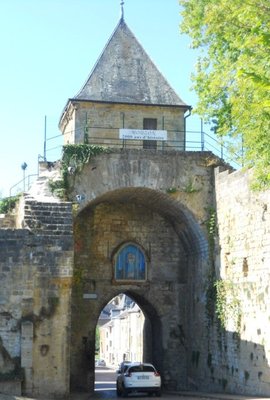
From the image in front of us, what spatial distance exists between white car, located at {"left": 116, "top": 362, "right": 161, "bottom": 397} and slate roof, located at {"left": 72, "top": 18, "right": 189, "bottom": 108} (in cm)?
961

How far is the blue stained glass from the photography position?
23.7 meters

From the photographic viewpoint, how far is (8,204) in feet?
71.9

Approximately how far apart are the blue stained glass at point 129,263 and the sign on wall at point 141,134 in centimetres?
377

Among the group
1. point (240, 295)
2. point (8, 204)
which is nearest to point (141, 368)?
point (240, 295)

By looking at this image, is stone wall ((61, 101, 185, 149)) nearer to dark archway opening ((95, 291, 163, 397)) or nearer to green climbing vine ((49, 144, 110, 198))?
green climbing vine ((49, 144, 110, 198))

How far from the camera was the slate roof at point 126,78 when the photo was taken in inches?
1001

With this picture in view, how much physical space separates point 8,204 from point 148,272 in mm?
5406

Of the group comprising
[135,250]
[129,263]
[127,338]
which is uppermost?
[135,250]

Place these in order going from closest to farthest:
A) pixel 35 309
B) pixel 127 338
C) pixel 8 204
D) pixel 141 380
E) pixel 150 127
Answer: pixel 35 309, pixel 141 380, pixel 8 204, pixel 150 127, pixel 127 338

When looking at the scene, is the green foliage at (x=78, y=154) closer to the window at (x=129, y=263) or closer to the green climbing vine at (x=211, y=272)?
the green climbing vine at (x=211, y=272)

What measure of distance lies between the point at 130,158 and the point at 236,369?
23.0 ft

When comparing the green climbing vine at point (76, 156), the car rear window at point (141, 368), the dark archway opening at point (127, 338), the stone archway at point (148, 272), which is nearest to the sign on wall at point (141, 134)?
the stone archway at point (148, 272)

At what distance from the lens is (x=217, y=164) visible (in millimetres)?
21812

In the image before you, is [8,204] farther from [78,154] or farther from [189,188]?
[189,188]
